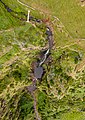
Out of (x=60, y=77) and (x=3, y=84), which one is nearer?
(x=3, y=84)

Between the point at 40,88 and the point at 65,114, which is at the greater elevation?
the point at 40,88

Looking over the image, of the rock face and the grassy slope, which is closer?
the grassy slope

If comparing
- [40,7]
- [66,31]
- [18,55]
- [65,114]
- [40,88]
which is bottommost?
[65,114]

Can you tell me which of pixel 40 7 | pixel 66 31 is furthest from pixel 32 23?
pixel 66 31

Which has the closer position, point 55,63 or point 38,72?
point 55,63

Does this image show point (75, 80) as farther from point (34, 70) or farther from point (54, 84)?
point (34, 70)

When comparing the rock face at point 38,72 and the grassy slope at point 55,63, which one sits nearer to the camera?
the grassy slope at point 55,63

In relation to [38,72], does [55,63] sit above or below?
above
